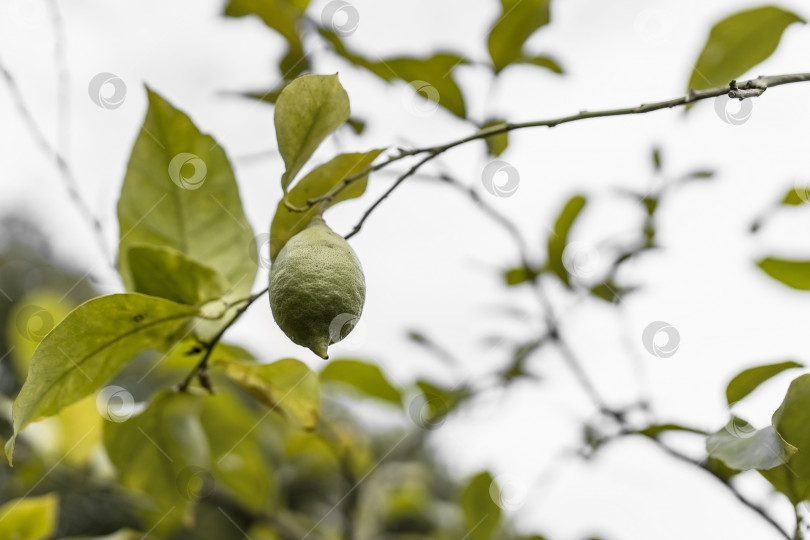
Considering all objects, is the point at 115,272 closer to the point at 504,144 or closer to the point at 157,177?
the point at 157,177

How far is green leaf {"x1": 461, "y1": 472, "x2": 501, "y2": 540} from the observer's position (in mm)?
876

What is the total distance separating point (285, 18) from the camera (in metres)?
0.68

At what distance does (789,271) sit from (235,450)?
Result: 628 mm

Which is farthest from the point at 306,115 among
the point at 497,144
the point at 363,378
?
the point at 363,378

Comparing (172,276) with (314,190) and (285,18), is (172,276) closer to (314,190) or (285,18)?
(314,190)

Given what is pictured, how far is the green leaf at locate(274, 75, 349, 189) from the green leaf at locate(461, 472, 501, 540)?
1.90 feet

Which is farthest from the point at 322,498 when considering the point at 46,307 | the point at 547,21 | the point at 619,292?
the point at 547,21

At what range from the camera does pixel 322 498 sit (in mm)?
2061

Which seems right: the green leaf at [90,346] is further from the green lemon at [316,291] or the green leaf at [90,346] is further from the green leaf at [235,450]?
the green leaf at [235,450]

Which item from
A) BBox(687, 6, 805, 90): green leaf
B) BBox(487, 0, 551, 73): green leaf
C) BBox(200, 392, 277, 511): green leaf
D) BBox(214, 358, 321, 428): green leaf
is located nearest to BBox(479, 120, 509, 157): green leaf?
BBox(487, 0, 551, 73): green leaf

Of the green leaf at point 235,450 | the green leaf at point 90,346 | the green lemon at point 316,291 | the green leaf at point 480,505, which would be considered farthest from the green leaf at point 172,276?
the green leaf at point 480,505

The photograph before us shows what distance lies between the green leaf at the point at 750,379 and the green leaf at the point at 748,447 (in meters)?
0.04

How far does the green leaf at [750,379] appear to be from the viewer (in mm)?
435

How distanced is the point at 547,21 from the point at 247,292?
1.19ft
